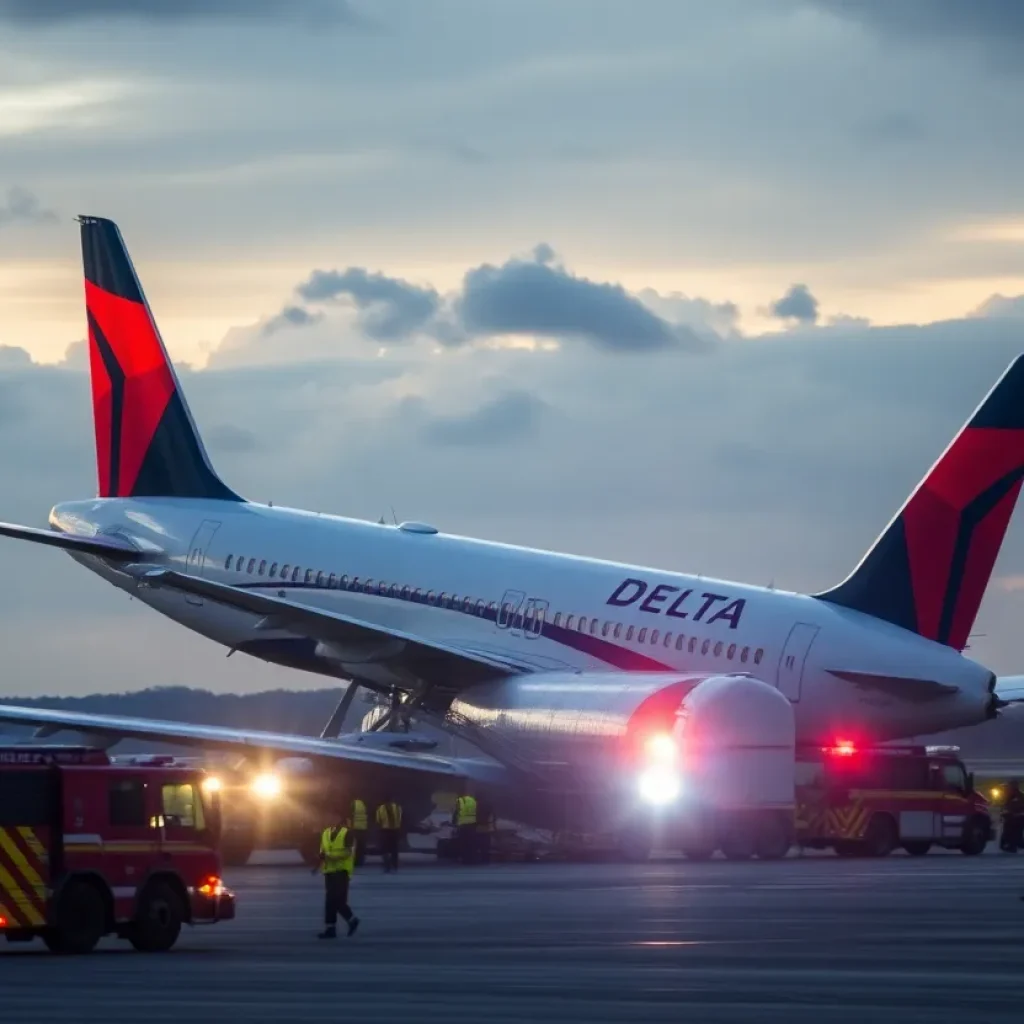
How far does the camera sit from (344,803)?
55.6 metres

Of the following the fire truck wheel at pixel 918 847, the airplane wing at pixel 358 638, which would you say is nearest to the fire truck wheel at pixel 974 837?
the fire truck wheel at pixel 918 847

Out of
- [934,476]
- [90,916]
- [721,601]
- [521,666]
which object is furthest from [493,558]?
[90,916]

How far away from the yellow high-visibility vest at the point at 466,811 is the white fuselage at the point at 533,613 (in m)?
2.77

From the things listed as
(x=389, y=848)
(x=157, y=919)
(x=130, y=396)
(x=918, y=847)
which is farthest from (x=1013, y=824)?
(x=157, y=919)

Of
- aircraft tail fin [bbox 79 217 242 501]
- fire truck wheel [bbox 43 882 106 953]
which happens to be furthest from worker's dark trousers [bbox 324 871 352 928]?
aircraft tail fin [bbox 79 217 242 501]

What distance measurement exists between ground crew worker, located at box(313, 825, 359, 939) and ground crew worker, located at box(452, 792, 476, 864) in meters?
21.7

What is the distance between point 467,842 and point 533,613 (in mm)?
6709

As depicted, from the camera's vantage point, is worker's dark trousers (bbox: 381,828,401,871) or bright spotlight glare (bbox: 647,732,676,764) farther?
worker's dark trousers (bbox: 381,828,401,871)

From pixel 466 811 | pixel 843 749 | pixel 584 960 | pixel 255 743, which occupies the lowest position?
pixel 584 960

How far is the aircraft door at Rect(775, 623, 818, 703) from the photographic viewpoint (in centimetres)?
5566

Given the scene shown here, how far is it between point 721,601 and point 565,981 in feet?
107

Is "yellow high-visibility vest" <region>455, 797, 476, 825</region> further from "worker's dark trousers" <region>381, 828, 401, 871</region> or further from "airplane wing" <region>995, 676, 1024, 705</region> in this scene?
"airplane wing" <region>995, 676, 1024, 705</region>

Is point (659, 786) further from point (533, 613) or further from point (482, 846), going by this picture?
point (533, 613)

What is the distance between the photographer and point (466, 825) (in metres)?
56.3
